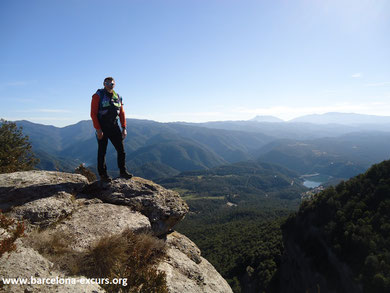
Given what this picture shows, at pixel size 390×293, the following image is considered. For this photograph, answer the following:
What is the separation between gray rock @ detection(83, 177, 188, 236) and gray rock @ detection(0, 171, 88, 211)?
→ 712mm

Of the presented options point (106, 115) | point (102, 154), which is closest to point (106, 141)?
point (102, 154)

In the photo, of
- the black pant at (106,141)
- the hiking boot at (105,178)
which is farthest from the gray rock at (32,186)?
the black pant at (106,141)

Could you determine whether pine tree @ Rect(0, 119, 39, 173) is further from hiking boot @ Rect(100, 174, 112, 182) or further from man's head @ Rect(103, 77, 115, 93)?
man's head @ Rect(103, 77, 115, 93)

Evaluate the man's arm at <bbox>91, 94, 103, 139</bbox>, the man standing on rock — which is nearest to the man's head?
the man standing on rock

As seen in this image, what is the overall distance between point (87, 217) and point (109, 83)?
15.4 ft

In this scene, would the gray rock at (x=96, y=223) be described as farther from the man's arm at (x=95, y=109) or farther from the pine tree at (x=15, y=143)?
the pine tree at (x=15, y=143)

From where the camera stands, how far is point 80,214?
6359 mm

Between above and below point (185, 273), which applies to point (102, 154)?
above

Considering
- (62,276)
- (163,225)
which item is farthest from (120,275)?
(163,225)

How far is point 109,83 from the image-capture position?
24.9 ft

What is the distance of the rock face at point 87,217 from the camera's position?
3973 mm

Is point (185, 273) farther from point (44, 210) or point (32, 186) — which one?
point (32, 186)

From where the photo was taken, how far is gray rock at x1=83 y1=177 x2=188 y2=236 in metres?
7.61

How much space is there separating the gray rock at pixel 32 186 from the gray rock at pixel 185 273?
4227 mm
